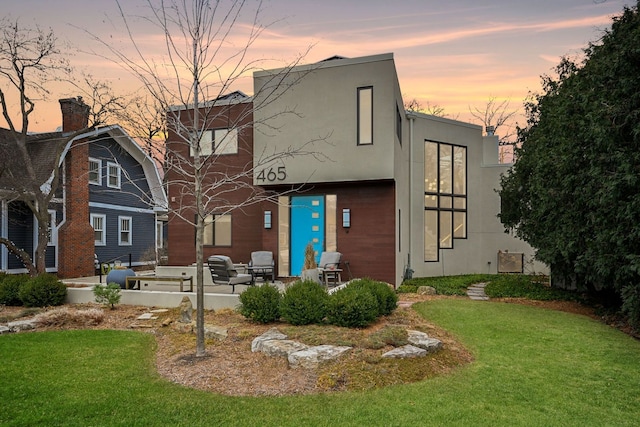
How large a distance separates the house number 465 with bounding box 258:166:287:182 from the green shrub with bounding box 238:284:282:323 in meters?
5.37

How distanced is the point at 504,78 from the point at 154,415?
1607 centimetres

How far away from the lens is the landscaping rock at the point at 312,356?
544 centimetres

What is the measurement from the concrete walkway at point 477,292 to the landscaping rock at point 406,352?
653 centimetres

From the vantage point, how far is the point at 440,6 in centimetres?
1162

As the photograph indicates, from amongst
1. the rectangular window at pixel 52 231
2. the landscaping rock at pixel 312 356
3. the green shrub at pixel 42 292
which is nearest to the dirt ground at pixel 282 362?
the landscaping rock at pixel 312 356

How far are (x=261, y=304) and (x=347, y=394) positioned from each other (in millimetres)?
3213

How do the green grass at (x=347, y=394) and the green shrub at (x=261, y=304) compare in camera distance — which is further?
the green shrub at (x=261, y=304)

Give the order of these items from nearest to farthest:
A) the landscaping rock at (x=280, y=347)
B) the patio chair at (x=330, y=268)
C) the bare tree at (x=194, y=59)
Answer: the landscaping rock at (x=280, y=347) → the bare tree at (x=194, y=59) → the patio chair at (x=330, y=268)

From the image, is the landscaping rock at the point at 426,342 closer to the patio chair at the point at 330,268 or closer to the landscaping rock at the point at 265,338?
the landscaping rock at the point at 265,338

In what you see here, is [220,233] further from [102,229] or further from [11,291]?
[102,229]

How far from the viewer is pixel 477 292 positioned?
43.4ft

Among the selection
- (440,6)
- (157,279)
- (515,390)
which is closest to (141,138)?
(157,279)

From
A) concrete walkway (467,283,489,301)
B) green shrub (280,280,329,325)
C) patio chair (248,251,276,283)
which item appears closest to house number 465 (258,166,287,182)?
patio chair (248,251,276,283)

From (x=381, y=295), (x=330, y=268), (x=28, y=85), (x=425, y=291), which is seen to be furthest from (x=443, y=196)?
(x=28, y=85)
